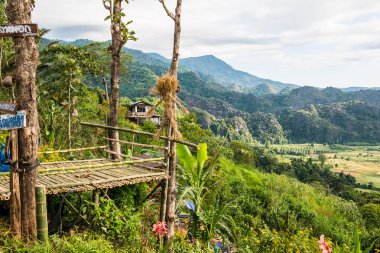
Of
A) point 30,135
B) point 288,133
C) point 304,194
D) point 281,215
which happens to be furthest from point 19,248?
point 288,133

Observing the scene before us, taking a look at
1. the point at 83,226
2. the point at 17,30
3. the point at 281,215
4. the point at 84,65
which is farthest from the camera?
the point at 84,65

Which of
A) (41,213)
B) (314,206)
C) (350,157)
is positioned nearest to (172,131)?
(41,213)

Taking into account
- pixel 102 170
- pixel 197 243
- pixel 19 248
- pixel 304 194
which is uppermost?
pixel 102 170

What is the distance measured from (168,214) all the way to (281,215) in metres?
12.0

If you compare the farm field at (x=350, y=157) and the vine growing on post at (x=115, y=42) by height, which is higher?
the vine growing on post at (x=115, y=42)

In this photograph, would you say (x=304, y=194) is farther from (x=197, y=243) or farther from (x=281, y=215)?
(x=197, y=243)

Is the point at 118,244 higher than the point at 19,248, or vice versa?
the point at 19,248

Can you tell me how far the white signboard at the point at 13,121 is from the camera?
3.85 m

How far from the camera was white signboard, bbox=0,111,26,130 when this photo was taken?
12.6 ft

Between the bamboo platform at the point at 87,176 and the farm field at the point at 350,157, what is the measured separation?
8094cm

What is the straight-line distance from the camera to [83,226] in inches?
226

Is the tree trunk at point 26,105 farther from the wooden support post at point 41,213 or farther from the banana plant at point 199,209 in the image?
the banana plant at point 199,209

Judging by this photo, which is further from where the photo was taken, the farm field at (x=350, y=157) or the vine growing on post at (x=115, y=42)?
the farm field at (x=350, y=157)

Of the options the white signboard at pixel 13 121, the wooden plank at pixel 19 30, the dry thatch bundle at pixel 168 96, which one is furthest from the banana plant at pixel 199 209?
the wooden plank at pixel 19 30
